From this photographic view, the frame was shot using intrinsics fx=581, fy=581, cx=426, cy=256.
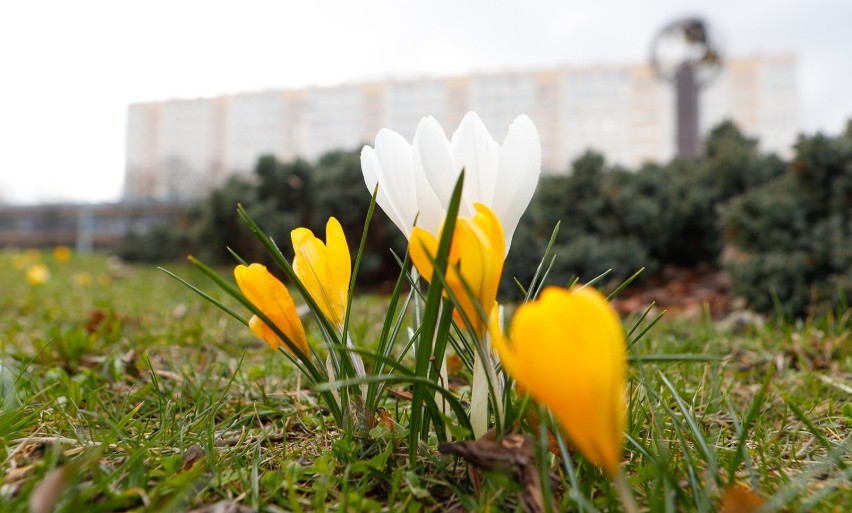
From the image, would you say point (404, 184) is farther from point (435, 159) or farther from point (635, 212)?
point (635, 212)

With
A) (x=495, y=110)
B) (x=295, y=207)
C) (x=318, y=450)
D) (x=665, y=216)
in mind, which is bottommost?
(x=318, y=450)

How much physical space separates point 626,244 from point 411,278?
402 centimetres

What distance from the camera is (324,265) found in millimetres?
742

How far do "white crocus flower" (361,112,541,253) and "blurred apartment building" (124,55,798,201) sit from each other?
35426 millimetres

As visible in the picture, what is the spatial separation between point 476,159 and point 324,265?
0.23 metres

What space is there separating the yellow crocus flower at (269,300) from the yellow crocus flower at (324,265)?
0.03 meters

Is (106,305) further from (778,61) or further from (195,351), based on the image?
(778,61)

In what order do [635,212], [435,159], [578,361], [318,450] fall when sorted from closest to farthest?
1. [578,361]
2. [435,159]
3. [318,450]
4. [635,212]

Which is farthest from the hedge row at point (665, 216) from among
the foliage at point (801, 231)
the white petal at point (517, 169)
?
the white petal at point (517, 169)

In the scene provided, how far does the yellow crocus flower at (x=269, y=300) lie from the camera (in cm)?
73

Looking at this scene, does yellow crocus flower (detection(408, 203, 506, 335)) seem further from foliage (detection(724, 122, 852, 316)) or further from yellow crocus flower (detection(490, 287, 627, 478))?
foliage (detection(724, 122, 852, 316))

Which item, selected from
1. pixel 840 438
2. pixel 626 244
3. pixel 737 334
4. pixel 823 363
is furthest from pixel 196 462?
pixel 626 244

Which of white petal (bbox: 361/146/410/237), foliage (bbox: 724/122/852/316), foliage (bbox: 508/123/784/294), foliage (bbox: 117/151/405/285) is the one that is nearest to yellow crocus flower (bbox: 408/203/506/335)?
white petal (bbox: 361/146/410/237)

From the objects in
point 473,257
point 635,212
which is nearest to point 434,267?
point 473,257
